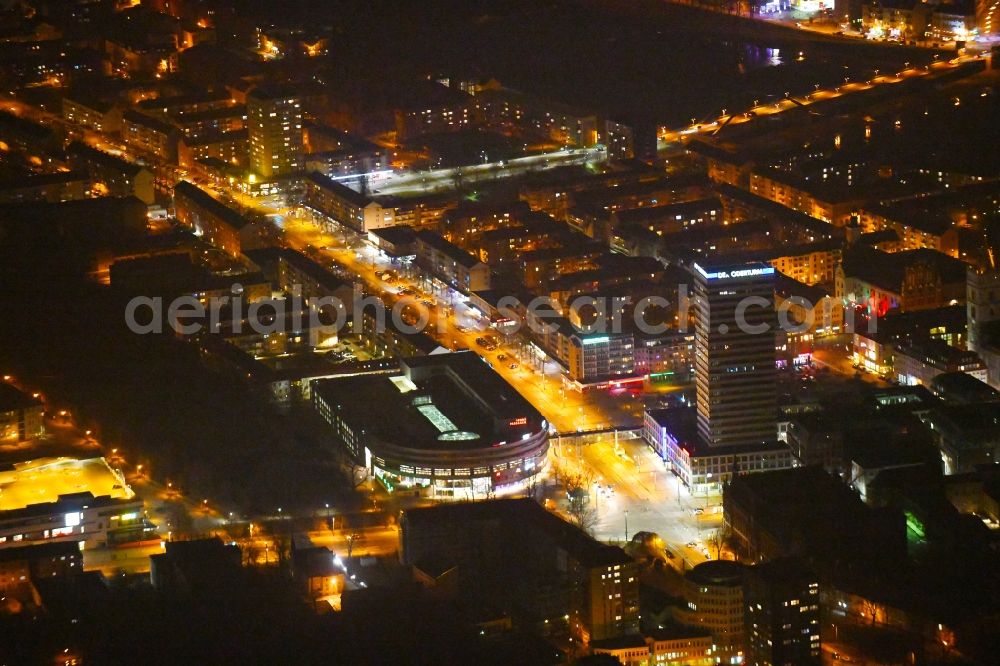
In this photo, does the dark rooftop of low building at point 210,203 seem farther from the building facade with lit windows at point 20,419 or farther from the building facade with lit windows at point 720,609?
the building facade with lit windows at point 720,609

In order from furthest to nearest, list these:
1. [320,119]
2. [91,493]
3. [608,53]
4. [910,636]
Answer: [608,53] → [320,119] → [91,493] → [910,636]

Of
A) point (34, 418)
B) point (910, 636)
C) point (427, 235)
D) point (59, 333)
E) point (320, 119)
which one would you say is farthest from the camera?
point (320, 119)

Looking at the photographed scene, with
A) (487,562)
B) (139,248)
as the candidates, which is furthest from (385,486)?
(139,248)

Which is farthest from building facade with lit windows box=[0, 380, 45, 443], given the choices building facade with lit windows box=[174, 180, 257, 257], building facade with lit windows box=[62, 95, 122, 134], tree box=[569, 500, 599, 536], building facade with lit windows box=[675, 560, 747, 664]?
building facade with lit windows box=[62, 95, 122, 134]

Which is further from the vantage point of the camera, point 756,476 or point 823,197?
point 823,197

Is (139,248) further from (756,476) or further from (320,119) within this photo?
(756,476)

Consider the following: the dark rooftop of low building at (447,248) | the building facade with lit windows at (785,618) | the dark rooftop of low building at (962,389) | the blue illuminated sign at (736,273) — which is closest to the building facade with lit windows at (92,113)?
the dark rooftop of low building at (447,248)
